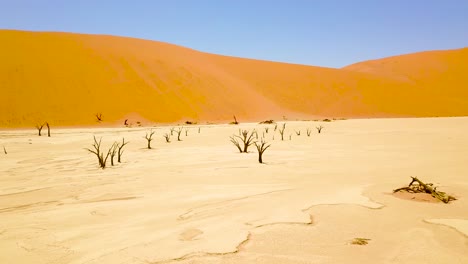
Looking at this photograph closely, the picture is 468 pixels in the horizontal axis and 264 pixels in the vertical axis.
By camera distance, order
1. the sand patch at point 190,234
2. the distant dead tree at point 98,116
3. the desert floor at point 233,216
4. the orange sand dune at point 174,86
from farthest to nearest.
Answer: the orange sand dune at point 174,86, the distant dead tree at point 98,116, the sand patch at point 190,234, the desert floor at point 233,216

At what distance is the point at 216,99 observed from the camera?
27797 mm

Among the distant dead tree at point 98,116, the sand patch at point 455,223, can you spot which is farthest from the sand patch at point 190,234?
the distant dead tree at point 98,116

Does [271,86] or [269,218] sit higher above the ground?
[271,86]

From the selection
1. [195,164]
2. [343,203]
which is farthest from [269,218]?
[195,164]

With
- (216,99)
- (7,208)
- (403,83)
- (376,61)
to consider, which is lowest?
(7,208)

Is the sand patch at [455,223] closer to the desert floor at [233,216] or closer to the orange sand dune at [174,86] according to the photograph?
the desert floor at [233,216]

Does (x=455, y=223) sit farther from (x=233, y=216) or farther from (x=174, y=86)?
(x=174, y=86)

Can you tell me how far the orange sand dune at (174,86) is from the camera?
71.5ft

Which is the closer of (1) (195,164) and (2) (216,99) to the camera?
(1) (195,164)

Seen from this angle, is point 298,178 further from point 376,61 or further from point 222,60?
point 376,61

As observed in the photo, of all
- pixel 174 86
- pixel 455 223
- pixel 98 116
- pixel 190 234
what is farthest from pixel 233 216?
pixel 174 86

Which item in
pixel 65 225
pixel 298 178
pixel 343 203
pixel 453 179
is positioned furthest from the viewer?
pixel 298 178

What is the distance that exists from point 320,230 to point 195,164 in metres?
3.18

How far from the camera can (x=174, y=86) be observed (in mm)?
27469
